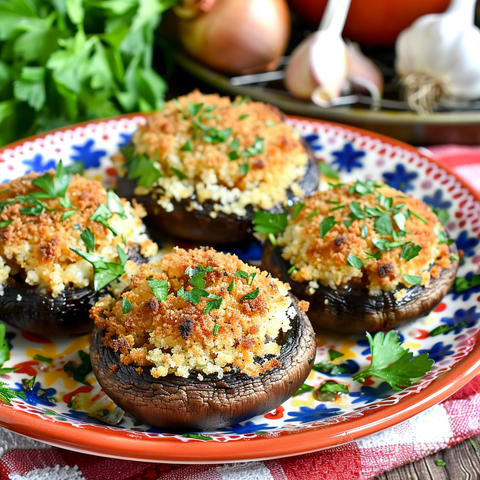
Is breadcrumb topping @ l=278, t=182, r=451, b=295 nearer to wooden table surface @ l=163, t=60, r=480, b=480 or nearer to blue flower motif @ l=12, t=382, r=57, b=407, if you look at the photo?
wooden table surface @ l=163, t=60, r=480, b=480

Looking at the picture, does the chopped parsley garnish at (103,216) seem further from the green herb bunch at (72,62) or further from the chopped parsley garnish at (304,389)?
the green herb bunch at (72,62)

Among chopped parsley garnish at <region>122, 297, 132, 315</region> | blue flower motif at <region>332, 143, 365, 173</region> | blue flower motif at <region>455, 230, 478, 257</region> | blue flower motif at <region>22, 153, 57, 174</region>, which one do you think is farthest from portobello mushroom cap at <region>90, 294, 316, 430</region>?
blue flower motif at <region>332, 143, 365, 173</region>

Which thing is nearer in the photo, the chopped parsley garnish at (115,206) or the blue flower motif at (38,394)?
the blue flower motif at (38,394)

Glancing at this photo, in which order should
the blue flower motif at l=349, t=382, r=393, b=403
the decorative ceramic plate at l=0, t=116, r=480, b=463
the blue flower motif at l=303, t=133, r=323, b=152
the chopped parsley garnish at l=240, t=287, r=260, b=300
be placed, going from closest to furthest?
the decorative ceramic plate at l=0, t=116, r=480, b=463, the chopped parsley garnish at l=240, t=287, r=260, b=300, the blue flower motif at l=349, t=382, r=393, b=403, the blue flower motif at l=303, t=133, r=323, b=152

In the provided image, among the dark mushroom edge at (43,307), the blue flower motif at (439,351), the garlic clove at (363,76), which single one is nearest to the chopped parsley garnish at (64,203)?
the dark mushroom edge at (43,307)

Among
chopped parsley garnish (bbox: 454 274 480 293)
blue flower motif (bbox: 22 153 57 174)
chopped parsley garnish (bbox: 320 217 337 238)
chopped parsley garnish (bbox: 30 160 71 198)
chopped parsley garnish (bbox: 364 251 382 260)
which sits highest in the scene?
chopped parsley garnish (bbox: 30 160 71 198)

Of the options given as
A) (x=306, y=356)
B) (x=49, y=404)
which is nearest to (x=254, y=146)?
(x=306, y=356)

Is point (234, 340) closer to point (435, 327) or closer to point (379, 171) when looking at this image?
point (435, 327)
